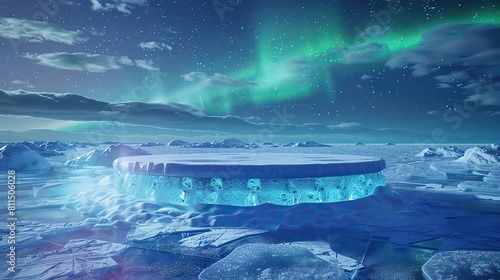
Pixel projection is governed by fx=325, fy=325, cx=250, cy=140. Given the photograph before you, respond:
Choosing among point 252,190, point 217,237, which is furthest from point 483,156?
point 217,237

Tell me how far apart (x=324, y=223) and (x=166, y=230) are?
2.10 m

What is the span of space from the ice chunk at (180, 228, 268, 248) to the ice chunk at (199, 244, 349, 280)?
404mm

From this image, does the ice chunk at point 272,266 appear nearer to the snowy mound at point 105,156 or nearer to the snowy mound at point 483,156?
the snowy mound at point 105,156

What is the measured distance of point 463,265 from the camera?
9.51ft

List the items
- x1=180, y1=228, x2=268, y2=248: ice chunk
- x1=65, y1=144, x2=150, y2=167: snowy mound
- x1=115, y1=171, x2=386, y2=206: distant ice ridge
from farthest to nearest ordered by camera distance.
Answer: x1=65, y1=144, x2=150, y2=167: snowy mound → x1=115, y1=171, x2=386, y2=206: distant ice ridge → x1=180, y1=228, x2=268, y2=248: ice chunk

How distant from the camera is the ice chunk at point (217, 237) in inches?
141

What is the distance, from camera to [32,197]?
22.3ft

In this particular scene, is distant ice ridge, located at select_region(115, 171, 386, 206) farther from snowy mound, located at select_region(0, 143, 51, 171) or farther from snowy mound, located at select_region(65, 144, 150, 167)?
snowy mound, located at select_region(0, 143, 51, 171)

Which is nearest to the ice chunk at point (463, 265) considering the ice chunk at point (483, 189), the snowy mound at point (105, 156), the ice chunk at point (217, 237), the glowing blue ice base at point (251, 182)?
the ice chunk at point (217, 237)

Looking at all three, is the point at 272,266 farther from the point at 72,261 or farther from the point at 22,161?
the point at 22,161

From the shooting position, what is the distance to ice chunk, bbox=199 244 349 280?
2.67 meters

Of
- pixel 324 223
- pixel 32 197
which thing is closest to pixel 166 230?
pixel 324 223

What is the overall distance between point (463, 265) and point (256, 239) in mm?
2028

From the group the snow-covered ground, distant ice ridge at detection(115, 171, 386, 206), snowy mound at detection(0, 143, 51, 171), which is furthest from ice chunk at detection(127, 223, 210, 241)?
snowy mound at detection(0, 143, 51, 171)
